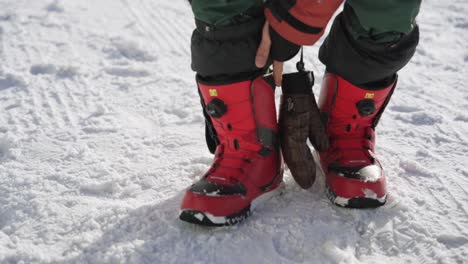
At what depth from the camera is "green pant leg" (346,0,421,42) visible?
1.03m

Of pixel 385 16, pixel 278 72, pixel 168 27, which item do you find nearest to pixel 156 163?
pixel 278 72

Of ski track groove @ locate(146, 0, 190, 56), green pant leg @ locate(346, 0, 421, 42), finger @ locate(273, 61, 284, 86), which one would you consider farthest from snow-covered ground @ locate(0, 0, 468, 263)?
green pant leg @ locate(346, 0, 421, 42)

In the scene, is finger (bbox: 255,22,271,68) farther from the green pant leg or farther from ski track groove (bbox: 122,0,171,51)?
ski track groove (bbox: 122,0,171,51)

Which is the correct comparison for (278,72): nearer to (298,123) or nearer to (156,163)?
(298,123)

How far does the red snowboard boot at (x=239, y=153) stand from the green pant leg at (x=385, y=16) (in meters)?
0.29

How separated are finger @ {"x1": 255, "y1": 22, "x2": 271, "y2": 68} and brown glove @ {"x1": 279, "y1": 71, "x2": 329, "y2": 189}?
10 cm

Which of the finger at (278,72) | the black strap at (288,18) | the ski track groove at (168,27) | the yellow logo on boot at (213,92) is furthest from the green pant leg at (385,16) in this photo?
the ski track groove at (168,27)

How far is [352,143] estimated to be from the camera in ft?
4.11

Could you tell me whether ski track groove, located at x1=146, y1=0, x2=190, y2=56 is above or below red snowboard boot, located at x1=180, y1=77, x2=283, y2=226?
below

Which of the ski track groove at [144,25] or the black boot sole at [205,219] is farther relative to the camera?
the ski track groove at [144,25]

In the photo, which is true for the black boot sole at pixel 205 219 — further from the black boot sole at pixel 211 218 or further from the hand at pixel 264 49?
the hand at pixel 264 49

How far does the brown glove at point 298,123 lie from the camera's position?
1.16 meters

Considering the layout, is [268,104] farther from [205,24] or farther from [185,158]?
[185,158]

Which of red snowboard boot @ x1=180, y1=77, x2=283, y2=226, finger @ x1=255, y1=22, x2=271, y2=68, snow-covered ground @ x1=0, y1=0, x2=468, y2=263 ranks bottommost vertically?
snow-covered ground @ x1=0, y1=0, x2=468, y2=263
